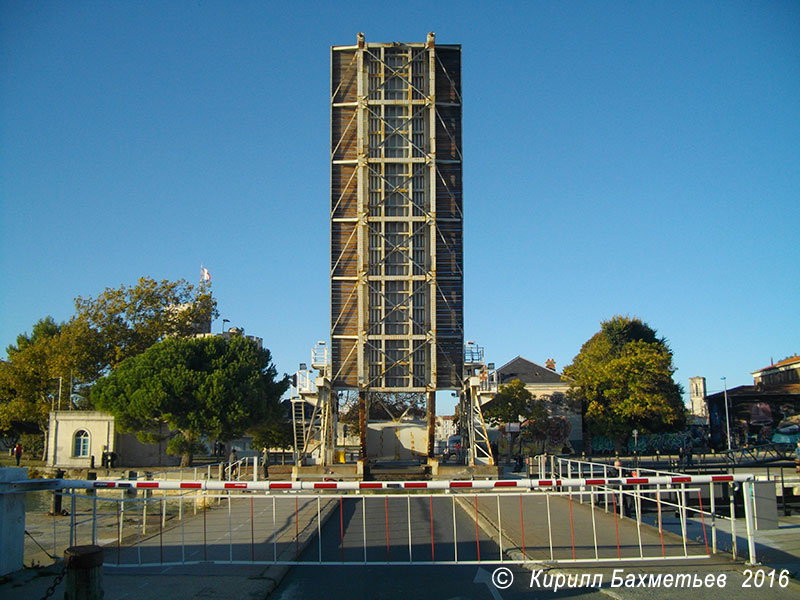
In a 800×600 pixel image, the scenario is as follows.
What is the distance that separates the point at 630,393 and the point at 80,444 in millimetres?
38638

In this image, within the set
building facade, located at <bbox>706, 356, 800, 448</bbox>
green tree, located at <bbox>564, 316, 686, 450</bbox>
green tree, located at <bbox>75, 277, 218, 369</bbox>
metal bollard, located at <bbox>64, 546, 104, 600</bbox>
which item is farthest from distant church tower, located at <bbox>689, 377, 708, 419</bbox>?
metal bollard, located at <bbox>64, 546, 104, 600</bbox>

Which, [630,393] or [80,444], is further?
[630,393]

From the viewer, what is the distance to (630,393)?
5247 cm

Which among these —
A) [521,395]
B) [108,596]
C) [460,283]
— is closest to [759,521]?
[108,596]

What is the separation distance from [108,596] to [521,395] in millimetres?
46842

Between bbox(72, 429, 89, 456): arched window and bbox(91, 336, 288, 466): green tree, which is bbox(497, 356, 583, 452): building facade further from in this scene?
bbox(72, 429, 89, 456): arched window

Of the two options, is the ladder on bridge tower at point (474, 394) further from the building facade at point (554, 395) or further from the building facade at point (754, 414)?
the building facade at point (754, 414)

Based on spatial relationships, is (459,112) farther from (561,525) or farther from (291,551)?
(291,551)

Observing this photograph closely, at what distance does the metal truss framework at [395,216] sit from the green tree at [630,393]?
74.4 ft

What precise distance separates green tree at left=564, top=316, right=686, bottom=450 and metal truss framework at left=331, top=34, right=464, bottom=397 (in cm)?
2267

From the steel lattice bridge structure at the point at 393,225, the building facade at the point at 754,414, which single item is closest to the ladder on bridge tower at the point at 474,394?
the steel lattice bridge structure at the point at 393,225

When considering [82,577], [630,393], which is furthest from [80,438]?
[82,577]

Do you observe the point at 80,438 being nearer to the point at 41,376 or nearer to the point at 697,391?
the point at 41,376

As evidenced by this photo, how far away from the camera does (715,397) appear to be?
6303 centimetres
